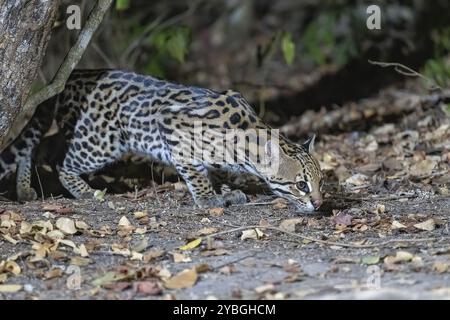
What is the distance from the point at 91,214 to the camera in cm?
736

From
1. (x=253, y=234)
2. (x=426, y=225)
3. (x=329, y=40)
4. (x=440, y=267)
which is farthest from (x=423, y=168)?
(x=329, y=40)

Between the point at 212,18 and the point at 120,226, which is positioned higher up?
the point at 212,18

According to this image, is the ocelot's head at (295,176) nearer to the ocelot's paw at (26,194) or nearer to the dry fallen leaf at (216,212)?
the dry fallen leaf at (216,212)

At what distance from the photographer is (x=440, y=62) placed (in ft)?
37.0

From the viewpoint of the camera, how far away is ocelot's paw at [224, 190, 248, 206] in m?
7.87

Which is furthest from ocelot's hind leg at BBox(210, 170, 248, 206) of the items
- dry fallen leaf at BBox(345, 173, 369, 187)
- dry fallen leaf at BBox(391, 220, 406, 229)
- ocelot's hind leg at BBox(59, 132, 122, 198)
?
dry fallen leaf at BBox(391, 220, 406, 229)

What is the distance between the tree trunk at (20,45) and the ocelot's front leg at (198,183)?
170cm

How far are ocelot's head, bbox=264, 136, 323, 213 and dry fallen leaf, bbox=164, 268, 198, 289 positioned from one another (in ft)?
6.16

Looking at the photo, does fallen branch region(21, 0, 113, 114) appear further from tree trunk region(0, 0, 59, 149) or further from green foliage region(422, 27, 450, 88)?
green foliage region(422, 27, 450, 88)

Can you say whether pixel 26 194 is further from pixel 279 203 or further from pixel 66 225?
pixel 279 203

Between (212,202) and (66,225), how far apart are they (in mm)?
1579
